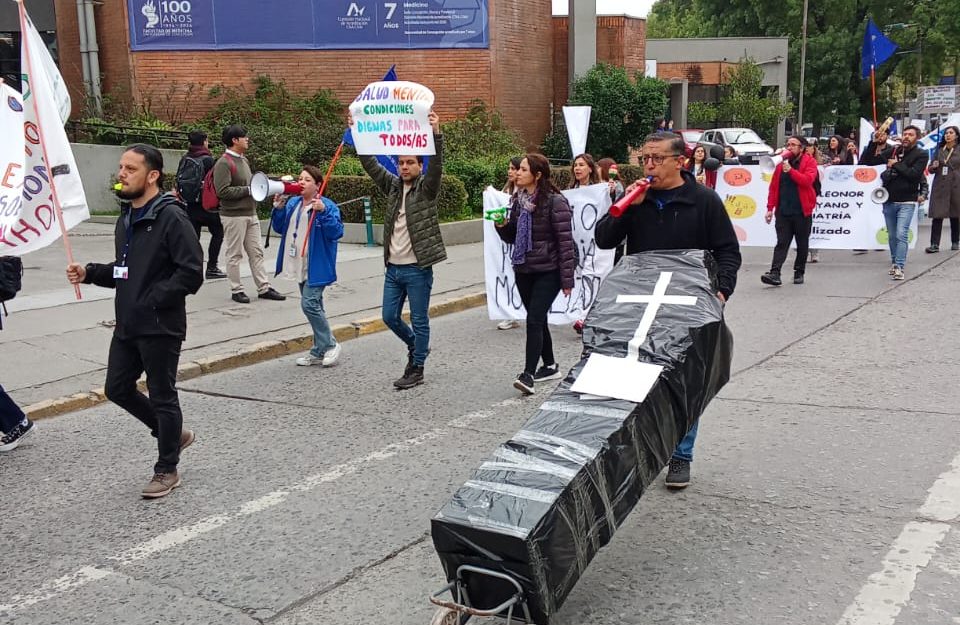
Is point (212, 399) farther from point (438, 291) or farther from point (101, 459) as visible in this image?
point (438, 291)

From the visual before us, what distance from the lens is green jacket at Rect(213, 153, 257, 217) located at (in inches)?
416

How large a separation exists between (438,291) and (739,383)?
16.8 ft

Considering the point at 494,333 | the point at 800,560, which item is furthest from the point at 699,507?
the point at 494,333

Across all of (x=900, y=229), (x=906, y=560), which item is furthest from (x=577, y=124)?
(x=906, y=560)

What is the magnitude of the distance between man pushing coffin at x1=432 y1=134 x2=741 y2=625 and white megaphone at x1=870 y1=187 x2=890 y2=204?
970cm

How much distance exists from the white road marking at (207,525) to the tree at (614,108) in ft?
64.7

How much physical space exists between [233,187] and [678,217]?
275 inches

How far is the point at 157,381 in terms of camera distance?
5.16m

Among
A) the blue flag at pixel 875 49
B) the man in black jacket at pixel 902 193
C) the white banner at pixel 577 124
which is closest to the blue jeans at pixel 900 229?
the man in black jacket at pixel 902 193

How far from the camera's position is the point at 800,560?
4.09 metres

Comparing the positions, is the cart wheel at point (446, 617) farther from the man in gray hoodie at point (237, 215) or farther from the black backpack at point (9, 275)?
the man in gray hoodie at point (237, 215)

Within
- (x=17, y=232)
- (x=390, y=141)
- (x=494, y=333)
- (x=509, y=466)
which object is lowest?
(x=494, y=333)

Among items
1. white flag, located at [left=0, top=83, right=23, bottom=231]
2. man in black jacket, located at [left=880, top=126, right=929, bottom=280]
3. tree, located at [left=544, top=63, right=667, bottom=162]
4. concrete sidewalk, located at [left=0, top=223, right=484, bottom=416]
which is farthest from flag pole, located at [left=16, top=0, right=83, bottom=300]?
tree, located at [left=544, top=63, right=667, bottom=162]

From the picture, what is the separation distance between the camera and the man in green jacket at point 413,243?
7.17m
